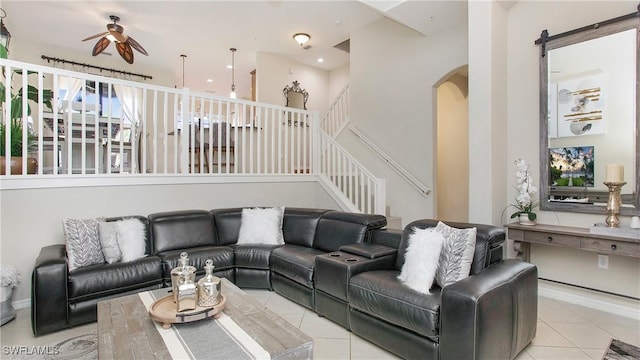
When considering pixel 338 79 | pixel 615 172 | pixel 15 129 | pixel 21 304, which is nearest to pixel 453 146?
pixel 338 79

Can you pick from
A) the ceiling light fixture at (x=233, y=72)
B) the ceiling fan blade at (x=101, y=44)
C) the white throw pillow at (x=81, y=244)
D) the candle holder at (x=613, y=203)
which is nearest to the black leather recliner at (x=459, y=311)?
the candle holder at (x=613, y=203)

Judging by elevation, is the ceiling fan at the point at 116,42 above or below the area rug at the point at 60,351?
above

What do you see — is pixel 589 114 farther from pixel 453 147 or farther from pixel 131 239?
pixel 131 239

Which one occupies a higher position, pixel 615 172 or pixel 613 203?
pixel 615 172

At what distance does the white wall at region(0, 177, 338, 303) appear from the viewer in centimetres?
308

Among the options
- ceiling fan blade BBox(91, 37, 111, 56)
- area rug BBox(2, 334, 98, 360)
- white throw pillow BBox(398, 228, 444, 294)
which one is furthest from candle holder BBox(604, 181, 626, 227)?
ceiling fan blade BBox(91, 37, 111, 56)

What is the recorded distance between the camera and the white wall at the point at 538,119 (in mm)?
2957

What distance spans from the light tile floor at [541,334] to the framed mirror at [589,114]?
95 centimetres

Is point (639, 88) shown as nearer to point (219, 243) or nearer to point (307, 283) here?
point (307, 283)

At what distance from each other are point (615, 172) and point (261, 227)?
3.43 meters

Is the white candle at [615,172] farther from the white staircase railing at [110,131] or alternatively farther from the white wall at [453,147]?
the white staircase railing at [110,131]

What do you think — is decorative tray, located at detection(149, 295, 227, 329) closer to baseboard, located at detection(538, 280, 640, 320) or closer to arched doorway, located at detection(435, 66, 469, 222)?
baseboard, located at detection(538, 280, 640, 320)

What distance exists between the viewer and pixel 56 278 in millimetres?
2547

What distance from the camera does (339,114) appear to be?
670 centimetres
